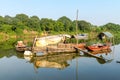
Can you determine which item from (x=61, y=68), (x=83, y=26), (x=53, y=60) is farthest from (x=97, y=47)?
(x=83, y=26)

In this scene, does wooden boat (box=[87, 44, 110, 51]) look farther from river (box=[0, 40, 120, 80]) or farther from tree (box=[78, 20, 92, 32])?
tree (box=[78, 20, 92, 32])

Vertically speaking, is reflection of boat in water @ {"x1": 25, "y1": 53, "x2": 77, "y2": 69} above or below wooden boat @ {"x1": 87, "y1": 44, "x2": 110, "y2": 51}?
below

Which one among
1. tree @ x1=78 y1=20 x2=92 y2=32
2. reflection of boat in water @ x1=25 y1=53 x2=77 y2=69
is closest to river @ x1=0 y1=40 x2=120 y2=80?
reflection of boat in water @ x1=25 y1=53 x2=77 y2=69

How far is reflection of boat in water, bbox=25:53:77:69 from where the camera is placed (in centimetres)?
2281

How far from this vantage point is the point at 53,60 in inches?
1006

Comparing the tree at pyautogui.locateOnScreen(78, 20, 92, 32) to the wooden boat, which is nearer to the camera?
the wooden boat

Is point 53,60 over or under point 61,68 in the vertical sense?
over

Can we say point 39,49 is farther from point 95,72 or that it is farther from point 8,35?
point 8,35

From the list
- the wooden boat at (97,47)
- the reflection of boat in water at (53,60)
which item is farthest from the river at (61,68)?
the wooden boat at (97,47)

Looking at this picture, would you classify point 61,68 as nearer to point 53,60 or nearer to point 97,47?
point 53,60

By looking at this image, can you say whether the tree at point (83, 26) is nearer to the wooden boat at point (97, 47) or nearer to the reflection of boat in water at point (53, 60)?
the wooden boat at point (97, 47)

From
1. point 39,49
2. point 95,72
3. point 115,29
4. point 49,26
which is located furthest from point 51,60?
point 115,29

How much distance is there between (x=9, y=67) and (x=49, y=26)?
45341 millimetres

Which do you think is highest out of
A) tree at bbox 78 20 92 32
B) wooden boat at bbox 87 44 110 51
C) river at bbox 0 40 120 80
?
tree at bbox 78 20 92 32
